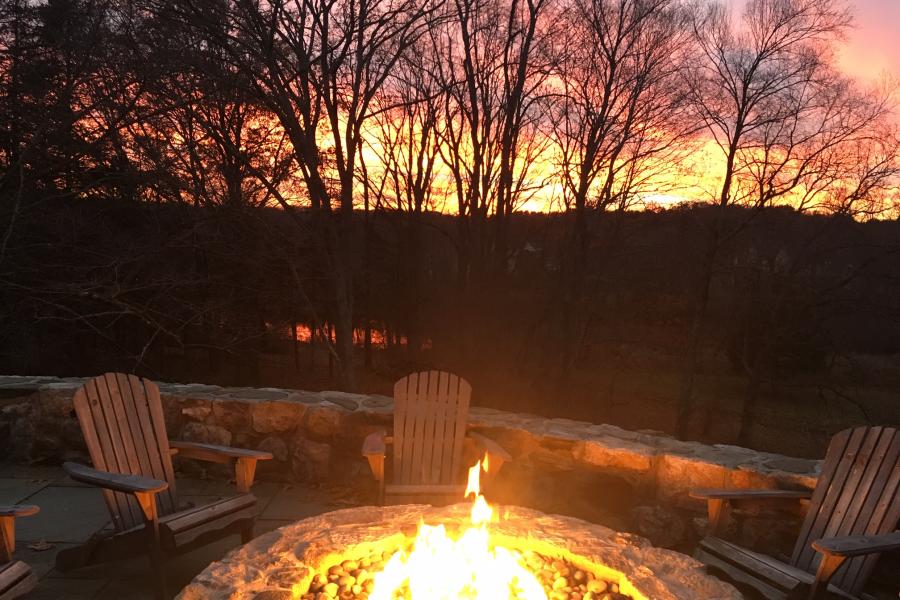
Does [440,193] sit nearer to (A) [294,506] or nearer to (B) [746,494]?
(A) [294,506]

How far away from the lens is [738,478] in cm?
321

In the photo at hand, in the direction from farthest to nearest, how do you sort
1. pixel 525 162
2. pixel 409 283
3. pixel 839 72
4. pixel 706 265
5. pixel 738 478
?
pixel 409 283 < pixel 525 162 < pixel 706 265 < pixel 839 72 < pixel 738 478

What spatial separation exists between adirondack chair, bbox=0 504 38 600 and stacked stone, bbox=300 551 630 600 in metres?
1.02

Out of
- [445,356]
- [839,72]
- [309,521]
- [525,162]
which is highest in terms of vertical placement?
[839,72]

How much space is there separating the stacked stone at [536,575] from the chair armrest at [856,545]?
2.51 feet

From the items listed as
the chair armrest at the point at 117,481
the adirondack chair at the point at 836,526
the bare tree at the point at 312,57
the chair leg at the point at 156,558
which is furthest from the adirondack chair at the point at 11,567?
the bare tree at the point at 312,57

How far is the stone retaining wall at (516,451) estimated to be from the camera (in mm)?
3326

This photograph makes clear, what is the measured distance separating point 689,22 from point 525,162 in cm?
299

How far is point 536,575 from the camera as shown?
2.41m

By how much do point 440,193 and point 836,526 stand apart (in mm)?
9626

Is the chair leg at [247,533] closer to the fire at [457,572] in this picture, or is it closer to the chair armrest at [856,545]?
the fire at [457,572]

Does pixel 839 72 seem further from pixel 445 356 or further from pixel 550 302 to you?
pixel 445 356

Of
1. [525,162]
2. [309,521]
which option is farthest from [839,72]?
[309,521]

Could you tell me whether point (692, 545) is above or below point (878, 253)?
below
